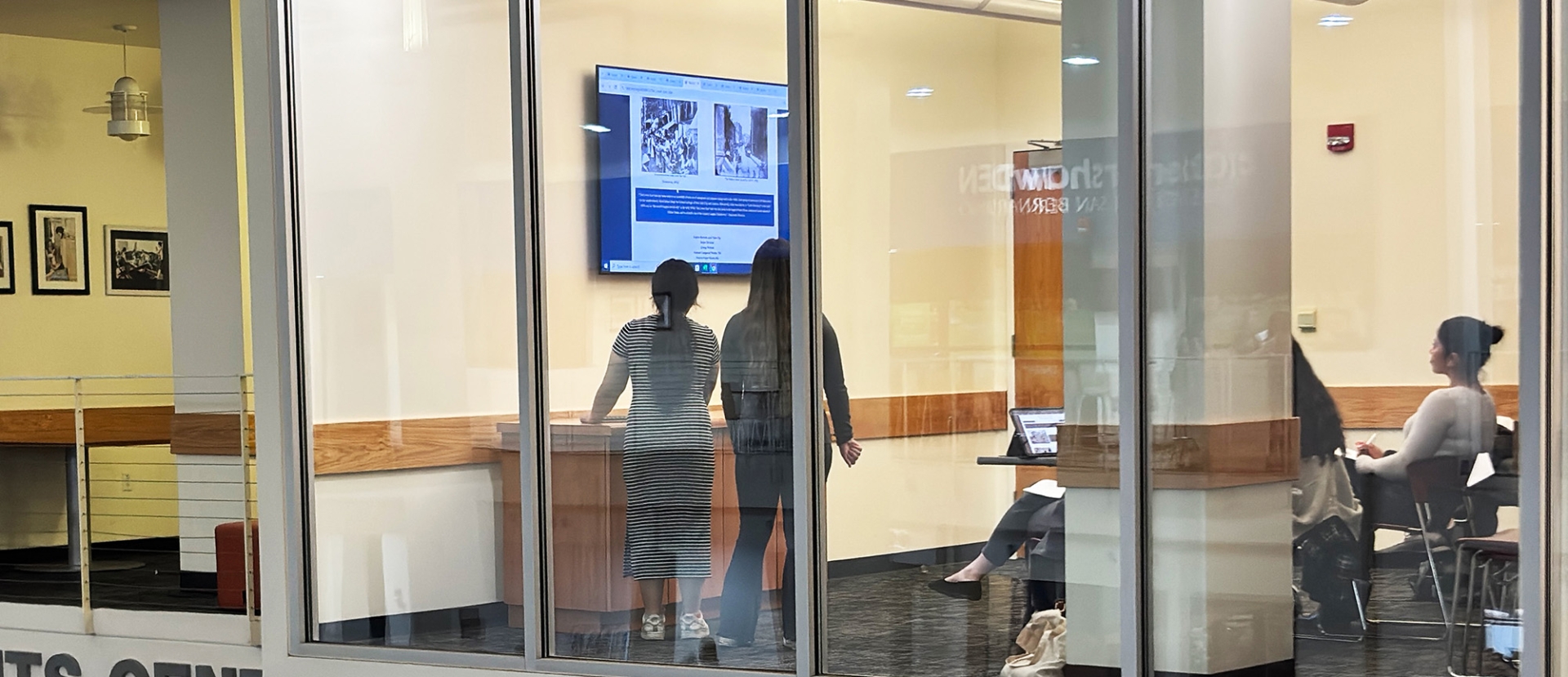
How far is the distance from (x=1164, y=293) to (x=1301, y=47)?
669mm

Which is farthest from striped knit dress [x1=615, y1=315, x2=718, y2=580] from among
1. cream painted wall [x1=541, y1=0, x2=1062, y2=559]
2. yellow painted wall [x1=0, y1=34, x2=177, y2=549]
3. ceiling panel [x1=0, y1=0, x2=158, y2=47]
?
yellow painted wall [x1=0, y1=34, x2=177, y2=549]

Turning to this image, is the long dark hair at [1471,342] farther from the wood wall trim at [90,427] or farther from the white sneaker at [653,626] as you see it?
the wood wall trim at [90,427]

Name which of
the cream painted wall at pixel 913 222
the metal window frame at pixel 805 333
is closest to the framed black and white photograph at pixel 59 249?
the metal window frame at pixel 805 333

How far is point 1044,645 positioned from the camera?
12.6 feet

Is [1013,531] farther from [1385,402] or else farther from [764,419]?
[1385,402]

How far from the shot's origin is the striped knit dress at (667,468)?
431cm

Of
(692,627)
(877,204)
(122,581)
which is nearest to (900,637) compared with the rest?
(692,627)

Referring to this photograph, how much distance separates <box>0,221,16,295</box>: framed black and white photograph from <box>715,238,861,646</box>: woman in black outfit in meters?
6.10

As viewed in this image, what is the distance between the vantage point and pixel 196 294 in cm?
650

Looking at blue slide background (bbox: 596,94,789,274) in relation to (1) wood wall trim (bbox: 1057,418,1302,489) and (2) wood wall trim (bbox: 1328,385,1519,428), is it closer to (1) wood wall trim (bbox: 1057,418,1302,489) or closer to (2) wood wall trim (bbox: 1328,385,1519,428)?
(1) wood wall trim (bbox: 1057,418,1302,489)

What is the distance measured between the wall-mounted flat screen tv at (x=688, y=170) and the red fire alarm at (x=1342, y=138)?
56.7 inches

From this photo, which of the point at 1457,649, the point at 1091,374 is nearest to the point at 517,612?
the point at 1091,374

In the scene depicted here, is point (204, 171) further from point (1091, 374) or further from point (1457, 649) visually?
point (1457, 649)

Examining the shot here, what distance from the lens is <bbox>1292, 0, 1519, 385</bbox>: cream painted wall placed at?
3.26 metres
